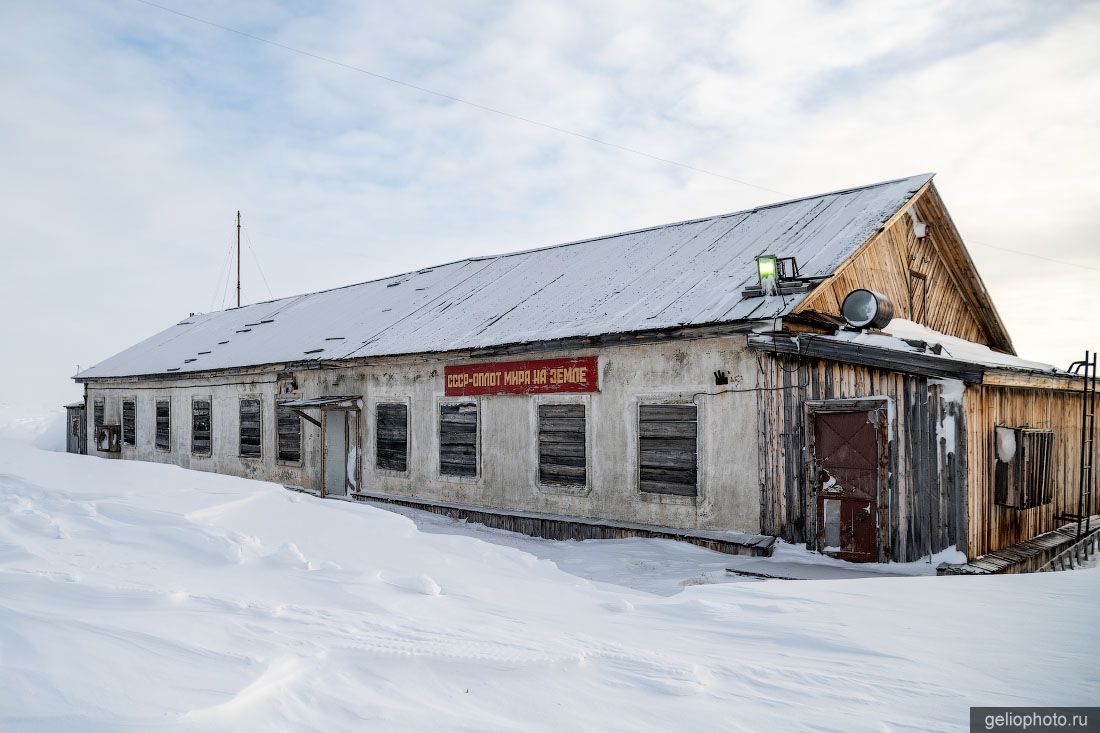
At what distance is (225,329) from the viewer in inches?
975

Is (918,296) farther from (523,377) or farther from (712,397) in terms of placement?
(523,377)

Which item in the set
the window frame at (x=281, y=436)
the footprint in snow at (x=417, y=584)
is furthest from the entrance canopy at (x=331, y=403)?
the footprint in snow at (x=417, y=584)

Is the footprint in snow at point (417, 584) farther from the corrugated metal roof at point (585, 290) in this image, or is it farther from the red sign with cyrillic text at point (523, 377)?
the red sign with cyrillic text at point (523, 377)

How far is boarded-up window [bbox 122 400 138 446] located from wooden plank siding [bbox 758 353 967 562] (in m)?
21.6

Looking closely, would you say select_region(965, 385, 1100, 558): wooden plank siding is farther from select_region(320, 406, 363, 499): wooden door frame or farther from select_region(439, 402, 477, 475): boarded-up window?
select_region(320, 406, 363, 499): wooden door frame

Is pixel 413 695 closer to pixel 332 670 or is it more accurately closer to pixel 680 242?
pixel 332 670

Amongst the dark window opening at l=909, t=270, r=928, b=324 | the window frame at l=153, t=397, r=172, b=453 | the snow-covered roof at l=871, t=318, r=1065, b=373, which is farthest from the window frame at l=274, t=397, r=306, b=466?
the dark window opening at l=909, t=270, r=928, b=324

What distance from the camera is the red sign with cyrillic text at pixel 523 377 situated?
1142 cm

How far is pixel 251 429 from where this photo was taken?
60.2ft

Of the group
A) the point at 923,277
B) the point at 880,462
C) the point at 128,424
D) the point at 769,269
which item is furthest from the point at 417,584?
the point at 128,424

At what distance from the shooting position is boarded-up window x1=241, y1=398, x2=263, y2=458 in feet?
59.5

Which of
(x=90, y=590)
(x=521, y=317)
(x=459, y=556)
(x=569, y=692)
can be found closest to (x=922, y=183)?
(x=521, y=317)

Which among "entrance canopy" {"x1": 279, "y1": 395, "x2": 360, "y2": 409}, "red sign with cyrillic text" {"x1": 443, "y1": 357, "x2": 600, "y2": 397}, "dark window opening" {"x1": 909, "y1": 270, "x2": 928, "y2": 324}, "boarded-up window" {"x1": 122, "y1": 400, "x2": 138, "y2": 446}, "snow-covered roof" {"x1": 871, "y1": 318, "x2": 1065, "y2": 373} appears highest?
"dark window opening" {"x1": 909, "y1": 270, "x2": 928, "y2": 324}

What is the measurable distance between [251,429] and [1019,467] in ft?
54.9
